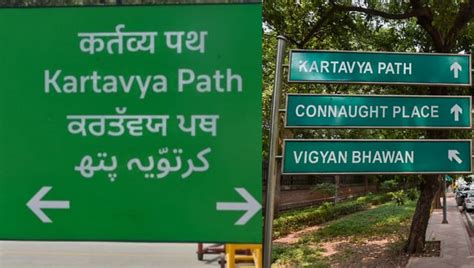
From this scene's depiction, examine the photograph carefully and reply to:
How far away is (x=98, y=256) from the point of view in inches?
403

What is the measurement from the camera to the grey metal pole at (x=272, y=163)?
3.15 metres

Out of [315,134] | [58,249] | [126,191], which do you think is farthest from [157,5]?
[315,134]

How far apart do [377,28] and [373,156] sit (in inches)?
305

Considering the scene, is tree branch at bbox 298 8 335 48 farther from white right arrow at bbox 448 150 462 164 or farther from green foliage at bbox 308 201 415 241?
green foliage at bbox 308 201 415 241

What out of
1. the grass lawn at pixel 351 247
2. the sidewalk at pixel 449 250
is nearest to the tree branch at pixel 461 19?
the sidewalk at pixel 449 250

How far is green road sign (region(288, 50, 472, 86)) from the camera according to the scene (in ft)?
14.3

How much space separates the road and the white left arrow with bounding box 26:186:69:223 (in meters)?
6.59

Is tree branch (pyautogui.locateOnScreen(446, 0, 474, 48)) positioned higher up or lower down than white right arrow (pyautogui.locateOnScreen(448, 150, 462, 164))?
higher up

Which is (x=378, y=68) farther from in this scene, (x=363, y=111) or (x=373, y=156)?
(x=373, y=156)

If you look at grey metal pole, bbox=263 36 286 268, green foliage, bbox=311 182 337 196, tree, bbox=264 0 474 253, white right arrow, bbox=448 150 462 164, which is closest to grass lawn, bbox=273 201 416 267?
tree, bbox=264 0 474 253

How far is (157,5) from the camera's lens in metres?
2.30

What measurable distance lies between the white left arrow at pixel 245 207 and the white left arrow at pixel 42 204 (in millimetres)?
682

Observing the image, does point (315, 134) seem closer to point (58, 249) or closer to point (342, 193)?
point (58, 249)

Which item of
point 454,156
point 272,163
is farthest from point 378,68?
point 272,163
